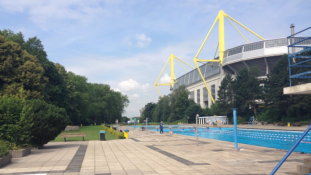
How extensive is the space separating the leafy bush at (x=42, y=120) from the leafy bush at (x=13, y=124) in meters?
0.41

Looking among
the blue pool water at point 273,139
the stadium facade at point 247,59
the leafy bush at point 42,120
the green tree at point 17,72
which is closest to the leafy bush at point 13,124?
the leafy bush at point 42,120

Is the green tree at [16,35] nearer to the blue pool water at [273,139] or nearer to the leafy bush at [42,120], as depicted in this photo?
the leafy bush at [42,120]

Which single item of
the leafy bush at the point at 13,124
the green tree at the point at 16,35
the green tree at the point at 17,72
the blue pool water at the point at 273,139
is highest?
the green tree at the point at 16,35

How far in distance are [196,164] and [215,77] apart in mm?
67517

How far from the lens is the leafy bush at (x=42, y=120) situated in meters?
14.8

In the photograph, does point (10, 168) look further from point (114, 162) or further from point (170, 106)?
point (170, 106)

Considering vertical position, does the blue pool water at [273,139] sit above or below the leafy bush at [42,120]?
below

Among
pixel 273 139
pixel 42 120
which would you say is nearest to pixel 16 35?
pixel 42 120

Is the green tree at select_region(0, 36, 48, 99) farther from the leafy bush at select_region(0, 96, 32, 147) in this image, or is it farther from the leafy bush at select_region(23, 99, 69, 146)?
the leafy bush at select_region(0, 96, 32, 147)

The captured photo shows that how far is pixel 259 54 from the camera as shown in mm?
59438

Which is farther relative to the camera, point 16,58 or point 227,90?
point 227,90

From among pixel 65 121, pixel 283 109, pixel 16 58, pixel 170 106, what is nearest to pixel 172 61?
pixel 170 106

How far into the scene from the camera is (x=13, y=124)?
1385 cm

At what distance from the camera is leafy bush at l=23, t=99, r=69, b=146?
14797 millimetres
